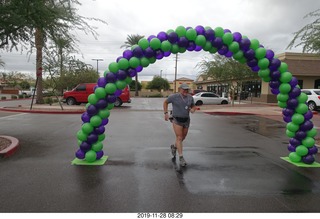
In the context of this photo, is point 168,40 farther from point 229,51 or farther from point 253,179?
point 253,179

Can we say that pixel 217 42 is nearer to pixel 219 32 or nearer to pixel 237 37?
pixel 219 32

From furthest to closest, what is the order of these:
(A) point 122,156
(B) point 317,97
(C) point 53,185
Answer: (B) point 317,97, (A) point 122,156, (C) point 53,185

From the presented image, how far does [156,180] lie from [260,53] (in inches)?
137

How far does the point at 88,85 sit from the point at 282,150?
19491 mm

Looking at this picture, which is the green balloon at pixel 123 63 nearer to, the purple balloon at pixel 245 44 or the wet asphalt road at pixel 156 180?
the wet asphalt road at pixel 156 180

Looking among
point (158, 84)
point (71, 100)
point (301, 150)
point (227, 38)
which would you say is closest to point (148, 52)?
point (227, 38)

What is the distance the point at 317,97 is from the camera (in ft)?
68.7

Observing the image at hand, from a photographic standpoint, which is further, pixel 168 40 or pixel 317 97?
pixel 317 97

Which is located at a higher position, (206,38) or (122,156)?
(206,38)

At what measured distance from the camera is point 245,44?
6.26 meters

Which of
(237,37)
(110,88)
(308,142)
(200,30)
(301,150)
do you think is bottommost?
(301,150)

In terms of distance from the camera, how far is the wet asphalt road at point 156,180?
4.15 meters

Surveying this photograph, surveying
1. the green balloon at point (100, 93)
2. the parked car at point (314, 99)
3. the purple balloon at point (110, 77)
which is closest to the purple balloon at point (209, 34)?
the purple balloon at point (110, 77)

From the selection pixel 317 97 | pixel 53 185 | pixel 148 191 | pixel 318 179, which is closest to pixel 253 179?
pixel 318 179
